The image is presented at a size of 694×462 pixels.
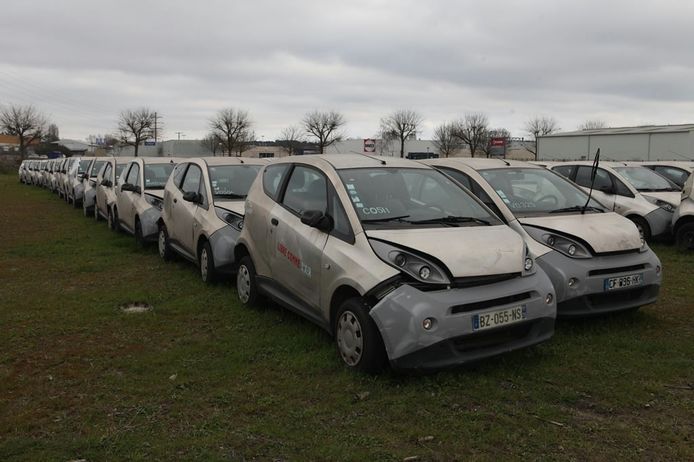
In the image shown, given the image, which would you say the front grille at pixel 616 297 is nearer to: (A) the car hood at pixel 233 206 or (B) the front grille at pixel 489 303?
(B) the front grille at pixel 489 303

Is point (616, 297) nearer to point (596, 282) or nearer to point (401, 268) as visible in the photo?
point (596, 282)

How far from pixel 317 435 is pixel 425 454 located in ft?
2.20

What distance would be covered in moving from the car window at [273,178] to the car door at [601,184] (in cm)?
682

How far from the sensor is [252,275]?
606 centimetres

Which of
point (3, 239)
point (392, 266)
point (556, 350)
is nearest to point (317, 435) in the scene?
point (392, 266)

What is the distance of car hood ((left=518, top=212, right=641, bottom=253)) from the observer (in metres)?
5.44

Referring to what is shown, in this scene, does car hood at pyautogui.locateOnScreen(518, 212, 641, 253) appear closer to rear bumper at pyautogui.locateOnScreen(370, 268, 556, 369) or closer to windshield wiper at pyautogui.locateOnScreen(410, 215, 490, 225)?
windshield wiper at pyautogui.locateOnScreen(410, 215, 490, 225)

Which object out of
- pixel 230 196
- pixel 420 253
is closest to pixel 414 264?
pixel 420 253

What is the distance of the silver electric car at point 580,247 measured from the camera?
523cm

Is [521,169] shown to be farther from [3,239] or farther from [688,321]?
[3,239]

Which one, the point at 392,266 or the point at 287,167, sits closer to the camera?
the point at 392,266

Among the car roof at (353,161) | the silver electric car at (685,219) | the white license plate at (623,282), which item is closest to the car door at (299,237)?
the car roof at (353,161)

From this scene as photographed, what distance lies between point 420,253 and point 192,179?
5.00 meters

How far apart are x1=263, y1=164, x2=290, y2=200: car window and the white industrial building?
38119 mm
